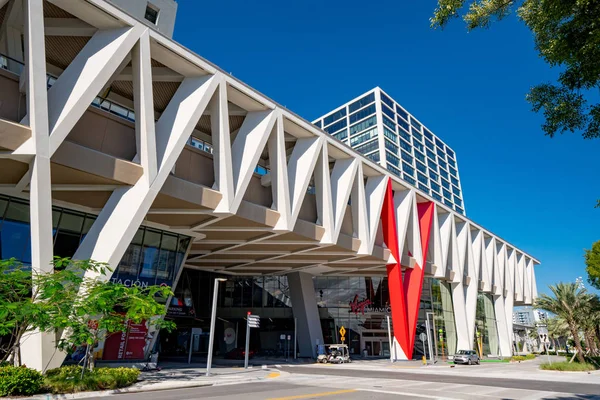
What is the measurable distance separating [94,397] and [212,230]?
1440 centimetres

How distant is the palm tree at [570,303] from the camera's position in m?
36.9

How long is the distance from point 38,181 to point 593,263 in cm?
5758

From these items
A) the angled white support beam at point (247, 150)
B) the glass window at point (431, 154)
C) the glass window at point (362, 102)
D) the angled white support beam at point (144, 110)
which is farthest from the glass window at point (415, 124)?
the angled white support beam at point (144, 110)

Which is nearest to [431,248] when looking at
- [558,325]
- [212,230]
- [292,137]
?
[558,325]

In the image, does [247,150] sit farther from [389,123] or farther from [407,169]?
[407,169]

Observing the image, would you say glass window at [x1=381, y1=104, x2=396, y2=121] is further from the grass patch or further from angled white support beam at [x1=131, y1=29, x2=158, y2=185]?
angled white support beam at [x1=131, y1=29, x2=158, y2=185]

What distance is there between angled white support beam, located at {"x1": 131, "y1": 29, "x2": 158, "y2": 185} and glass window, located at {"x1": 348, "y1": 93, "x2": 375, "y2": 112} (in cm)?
8932

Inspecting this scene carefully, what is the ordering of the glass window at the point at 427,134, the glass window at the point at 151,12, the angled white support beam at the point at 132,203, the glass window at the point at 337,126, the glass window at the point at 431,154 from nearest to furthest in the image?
the angled white support beam at the point at 132,203, the glass window at the point at 151,12, the glass window at the point at 337,126, the glass window at the point at 431,154, the glass window at the point at 427,134

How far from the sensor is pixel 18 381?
13523 millimetres

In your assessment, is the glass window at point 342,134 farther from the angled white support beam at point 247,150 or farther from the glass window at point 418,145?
the angled white support beam at point 247,150

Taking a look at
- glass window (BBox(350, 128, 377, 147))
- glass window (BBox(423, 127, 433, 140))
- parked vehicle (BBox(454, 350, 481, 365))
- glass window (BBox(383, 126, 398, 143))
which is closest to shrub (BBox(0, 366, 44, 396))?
parked vehicle (BBox(454, 350, 481, 365))

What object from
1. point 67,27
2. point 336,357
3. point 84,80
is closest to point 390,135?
point 336,357

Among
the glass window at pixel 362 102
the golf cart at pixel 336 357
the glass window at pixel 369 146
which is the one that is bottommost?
the golf cart at pixel 336 357

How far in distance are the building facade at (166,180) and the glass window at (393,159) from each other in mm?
50394
